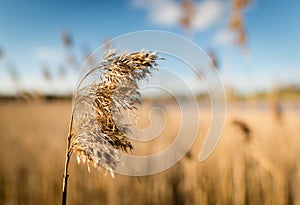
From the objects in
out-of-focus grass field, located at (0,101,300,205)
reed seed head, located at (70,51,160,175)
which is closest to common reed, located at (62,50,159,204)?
reed seed head, located at (70,51,160,175)

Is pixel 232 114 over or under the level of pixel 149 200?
over

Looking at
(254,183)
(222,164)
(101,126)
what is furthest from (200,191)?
(101,126)

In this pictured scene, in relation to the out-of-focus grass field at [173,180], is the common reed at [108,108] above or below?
above

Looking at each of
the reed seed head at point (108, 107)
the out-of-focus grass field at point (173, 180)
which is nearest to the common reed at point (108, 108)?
the reed seed head at point (108, 107)

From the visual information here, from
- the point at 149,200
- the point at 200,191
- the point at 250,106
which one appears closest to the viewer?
the point at 200,191

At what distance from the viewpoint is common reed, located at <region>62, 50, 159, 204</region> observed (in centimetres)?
37

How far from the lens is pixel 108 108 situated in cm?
39

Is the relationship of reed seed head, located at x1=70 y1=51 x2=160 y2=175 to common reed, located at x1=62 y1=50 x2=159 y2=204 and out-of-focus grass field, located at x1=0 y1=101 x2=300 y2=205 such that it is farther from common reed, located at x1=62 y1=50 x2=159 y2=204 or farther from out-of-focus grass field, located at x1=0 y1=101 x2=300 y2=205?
out-of-focus grass field, located at x1=0 y1=101 x2=300 y2=205

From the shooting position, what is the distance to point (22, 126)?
4309mm

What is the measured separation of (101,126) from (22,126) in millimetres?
4370

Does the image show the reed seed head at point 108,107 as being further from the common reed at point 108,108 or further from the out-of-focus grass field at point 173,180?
the out-of-focus grass field at point 173,180

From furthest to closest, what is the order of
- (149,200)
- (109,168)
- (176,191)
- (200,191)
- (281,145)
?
(281,145)
(176,191)
(149,200)
(200,191)
(109,168)

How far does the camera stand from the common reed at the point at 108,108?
370 millimetres

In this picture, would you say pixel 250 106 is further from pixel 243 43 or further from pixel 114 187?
pixel 114 187
